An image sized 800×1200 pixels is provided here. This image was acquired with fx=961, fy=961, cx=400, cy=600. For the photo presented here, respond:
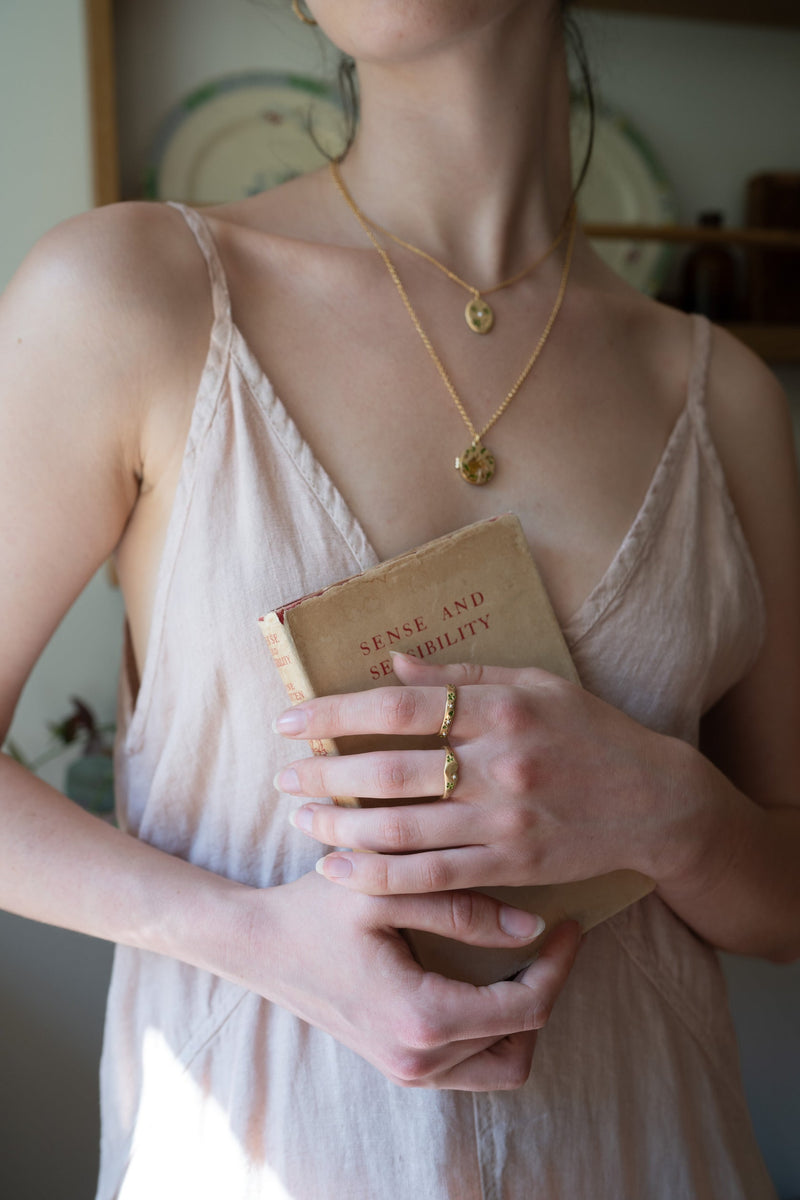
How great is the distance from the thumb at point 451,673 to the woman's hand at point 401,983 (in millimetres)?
125

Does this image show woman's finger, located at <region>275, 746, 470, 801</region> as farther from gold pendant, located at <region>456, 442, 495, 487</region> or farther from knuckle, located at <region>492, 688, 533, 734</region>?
gold pendant, located at <region>456, 442, 495, 487</region>

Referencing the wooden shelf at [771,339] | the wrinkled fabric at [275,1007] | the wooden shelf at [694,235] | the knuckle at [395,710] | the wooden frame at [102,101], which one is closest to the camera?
the knuckle at [395,710]

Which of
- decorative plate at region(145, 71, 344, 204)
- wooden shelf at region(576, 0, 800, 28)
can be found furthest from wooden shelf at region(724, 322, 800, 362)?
decorative plate at region(145, 71, 344, 204)

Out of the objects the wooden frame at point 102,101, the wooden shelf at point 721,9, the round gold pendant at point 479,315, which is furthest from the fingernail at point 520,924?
the wooden shelf at point 721,9

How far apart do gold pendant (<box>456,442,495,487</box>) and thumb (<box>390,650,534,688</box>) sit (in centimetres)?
18

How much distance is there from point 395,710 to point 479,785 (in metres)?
0.07

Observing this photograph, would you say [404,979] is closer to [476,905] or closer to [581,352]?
[476,905]

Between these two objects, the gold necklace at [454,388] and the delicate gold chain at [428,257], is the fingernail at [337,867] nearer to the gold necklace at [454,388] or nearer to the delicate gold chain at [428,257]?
the gold necklace at [454,388]

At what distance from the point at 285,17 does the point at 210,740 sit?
5.95 ft

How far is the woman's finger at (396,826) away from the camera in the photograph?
532mm

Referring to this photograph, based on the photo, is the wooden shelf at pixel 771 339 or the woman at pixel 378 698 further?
the wooden shelf at pixel 771 339

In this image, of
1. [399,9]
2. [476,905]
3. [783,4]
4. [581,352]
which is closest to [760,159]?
[783,4]

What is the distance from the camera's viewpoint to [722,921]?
2.49 feet

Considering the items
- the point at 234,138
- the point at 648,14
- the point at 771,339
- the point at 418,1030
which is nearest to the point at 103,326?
the point at 418,1030
